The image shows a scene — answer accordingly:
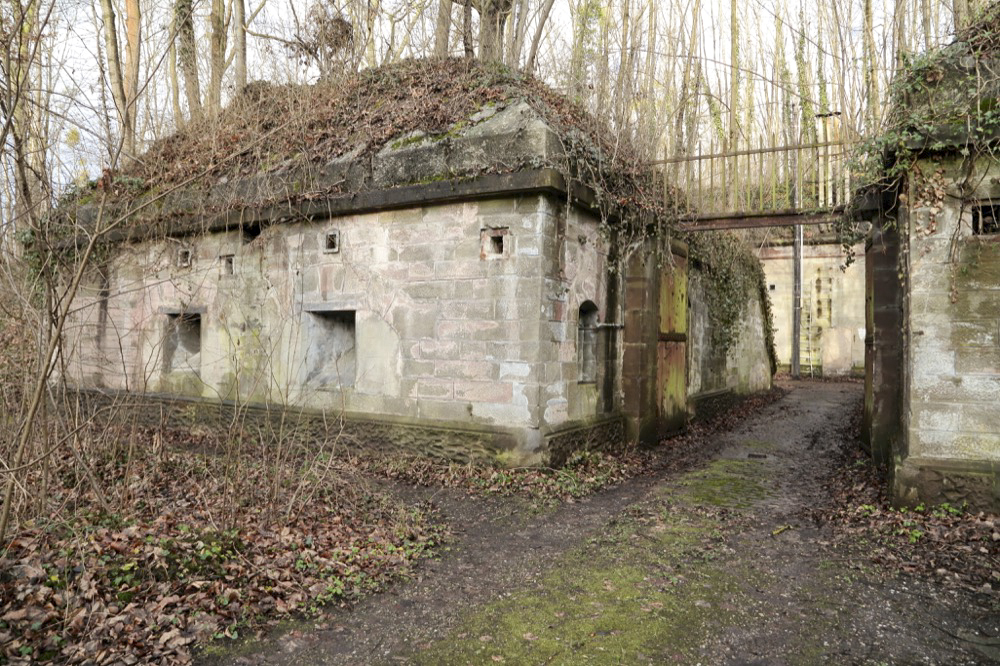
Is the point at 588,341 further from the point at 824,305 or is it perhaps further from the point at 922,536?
the point at 824,305

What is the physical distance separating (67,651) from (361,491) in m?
3.20

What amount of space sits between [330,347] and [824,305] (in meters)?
19.3

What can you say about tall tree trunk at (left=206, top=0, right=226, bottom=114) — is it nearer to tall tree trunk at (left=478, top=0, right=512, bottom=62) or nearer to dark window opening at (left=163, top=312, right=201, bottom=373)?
tall tree trunk at (left=478, top=0, right=512, bottom=62)

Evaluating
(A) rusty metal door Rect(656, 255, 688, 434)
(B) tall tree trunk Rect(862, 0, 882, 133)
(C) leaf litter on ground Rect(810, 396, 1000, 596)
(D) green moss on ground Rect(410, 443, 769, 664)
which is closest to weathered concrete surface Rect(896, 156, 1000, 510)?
(C) leaf litter on ground Rect(810, 396, 1000, 596)

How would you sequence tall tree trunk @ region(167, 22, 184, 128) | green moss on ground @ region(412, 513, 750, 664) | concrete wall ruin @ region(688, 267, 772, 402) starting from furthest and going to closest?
tall tree trunk @ region(167, 22, 184, 128) < concrete wall ruin @ region(688, 267, 772, 402) < green moss on ground @ region(412, 513, 750, 664)

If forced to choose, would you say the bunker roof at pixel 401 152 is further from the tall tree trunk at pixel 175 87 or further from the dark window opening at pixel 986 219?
the dark window opening at pixel 986 219

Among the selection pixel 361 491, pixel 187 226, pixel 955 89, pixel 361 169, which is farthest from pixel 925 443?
pixel 187 226

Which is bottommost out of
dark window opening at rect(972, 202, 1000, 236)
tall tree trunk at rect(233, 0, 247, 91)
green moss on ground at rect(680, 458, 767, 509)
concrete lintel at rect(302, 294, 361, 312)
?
green moss on ground at rect(680, 458, 767, 509)

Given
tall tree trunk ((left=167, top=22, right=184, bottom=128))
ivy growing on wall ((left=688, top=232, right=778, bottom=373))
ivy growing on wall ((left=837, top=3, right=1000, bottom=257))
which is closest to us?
ivy growing on wall ((left=837, top=3, right=1000, bottom=257))

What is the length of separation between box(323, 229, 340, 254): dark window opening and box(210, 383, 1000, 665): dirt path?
3.56 meters

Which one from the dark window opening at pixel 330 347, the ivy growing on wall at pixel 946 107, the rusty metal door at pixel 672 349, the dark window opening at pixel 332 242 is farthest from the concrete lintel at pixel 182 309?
the ivy growing on wall at pixel 946 107

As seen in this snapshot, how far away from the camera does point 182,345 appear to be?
1016cm

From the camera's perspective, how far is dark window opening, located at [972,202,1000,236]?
559 cm

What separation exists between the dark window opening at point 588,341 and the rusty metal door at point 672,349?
1419 mm
